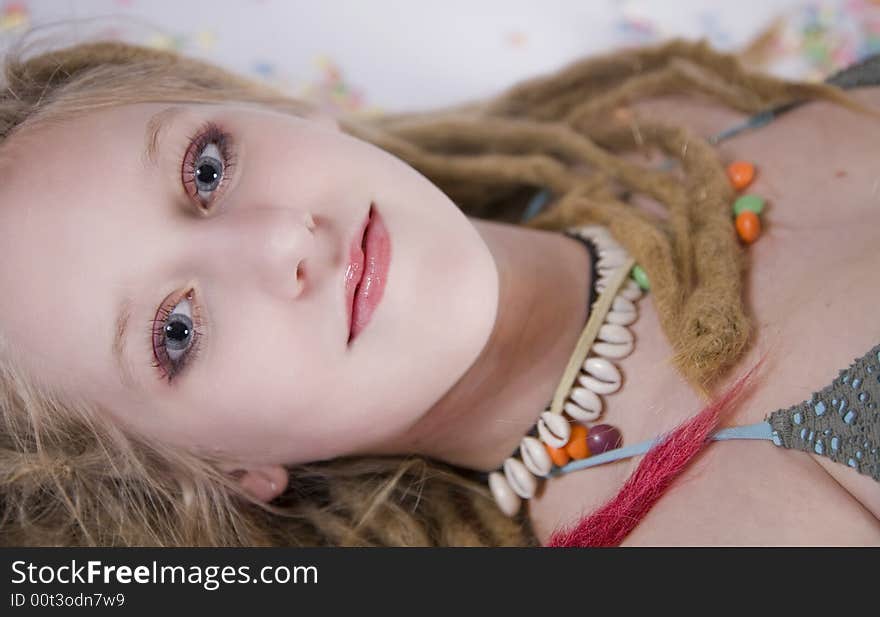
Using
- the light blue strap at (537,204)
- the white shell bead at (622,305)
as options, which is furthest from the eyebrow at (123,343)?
the light blue strap at (537,204)

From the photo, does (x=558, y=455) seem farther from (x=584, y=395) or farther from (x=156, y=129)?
(x=156, y=129)

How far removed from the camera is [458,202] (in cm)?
164

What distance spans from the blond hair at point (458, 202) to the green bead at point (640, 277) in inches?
0.9

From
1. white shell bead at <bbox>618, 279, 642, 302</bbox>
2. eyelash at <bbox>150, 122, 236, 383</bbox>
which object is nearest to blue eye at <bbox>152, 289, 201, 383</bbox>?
eyelash at <bbox>150, 122, 236, 383</bbox>

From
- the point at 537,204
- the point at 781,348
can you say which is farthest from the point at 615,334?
the point at 537,204

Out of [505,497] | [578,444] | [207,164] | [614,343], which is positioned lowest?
[505,497]

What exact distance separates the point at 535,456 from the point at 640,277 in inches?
11.2

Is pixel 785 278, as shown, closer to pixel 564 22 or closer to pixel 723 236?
pixel 723 236

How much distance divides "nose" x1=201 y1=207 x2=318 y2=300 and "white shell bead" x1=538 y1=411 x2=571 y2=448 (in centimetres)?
37

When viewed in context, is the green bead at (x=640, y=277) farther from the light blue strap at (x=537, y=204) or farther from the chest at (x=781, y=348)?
the light blue strap at (x=537, y=204)

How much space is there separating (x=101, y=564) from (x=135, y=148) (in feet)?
1.62

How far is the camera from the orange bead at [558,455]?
1.20m

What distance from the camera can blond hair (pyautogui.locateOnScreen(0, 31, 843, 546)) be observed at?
1.18 meters

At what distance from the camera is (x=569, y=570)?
3.22 feet
